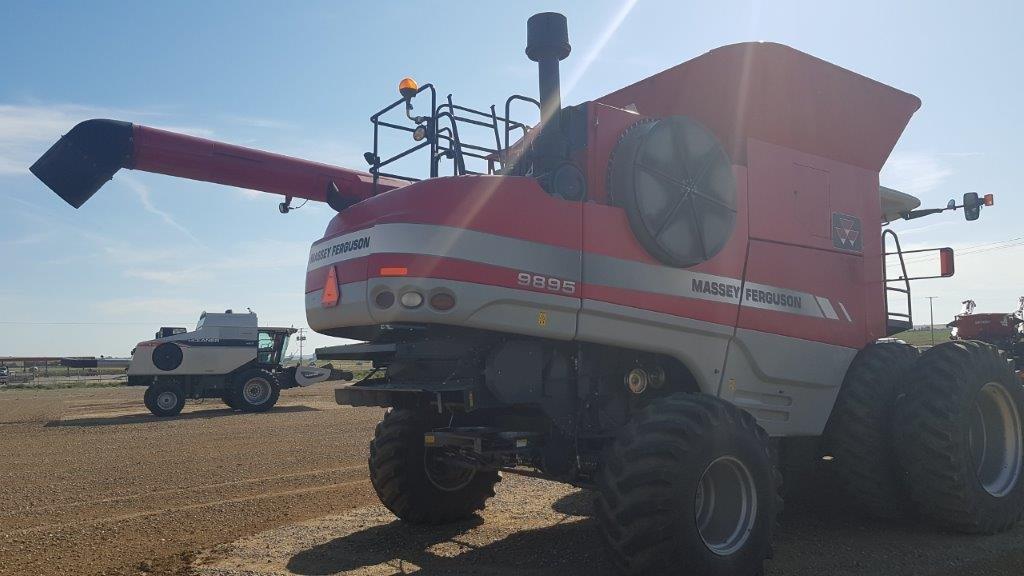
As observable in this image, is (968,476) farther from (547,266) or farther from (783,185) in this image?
(547,266)

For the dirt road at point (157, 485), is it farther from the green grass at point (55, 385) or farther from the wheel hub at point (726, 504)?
the green grass at point (55, 385)

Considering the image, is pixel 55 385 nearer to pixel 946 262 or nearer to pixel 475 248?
pixel 475 248

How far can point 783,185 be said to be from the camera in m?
6.49

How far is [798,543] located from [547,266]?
3.08 m

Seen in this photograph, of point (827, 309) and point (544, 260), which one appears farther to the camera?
point (827, 309)

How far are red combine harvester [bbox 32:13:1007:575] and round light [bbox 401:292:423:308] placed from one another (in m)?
0.03

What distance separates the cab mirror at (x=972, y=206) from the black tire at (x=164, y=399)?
2001 cm

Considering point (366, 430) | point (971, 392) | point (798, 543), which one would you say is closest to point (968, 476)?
point (971, 392)

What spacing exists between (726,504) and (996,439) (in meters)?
3.54

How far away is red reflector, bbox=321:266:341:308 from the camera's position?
5.38 meters

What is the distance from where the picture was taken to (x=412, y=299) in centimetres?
480

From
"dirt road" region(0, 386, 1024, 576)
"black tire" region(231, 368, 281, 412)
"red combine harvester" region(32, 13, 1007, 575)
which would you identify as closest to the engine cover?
"red combine harvester" region(32, 13, 1007, 575)

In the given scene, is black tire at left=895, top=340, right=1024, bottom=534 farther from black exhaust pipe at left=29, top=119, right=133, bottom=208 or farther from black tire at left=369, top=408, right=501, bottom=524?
black exhaust pipe at left=29, top=119, right=133, bottom=208

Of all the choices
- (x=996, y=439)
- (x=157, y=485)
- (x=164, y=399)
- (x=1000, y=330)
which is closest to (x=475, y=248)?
(x=996, y=439)
